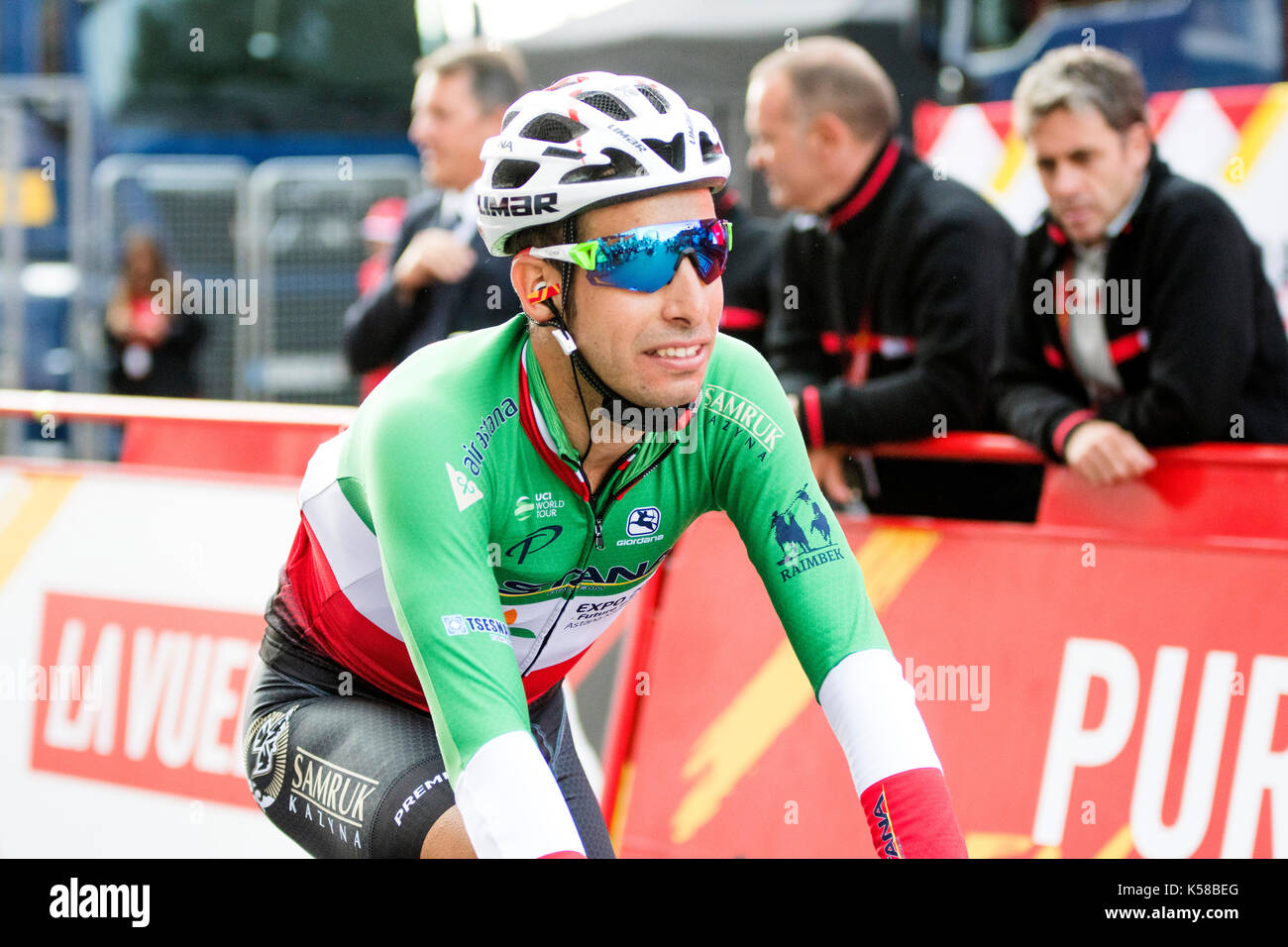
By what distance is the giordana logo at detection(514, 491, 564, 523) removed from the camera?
2994 millimetres

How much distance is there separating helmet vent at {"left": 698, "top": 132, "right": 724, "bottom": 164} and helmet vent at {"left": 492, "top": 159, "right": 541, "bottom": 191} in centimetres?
33

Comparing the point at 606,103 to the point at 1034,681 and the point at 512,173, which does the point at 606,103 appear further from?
the point at 1034,681

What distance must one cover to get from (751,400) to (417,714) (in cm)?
102

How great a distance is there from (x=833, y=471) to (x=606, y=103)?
7.74ft

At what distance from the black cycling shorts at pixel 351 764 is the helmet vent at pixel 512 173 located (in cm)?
116

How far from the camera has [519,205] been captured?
9.39 feet

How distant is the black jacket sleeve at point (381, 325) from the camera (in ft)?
19.6
